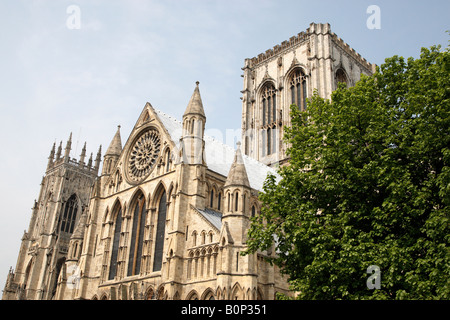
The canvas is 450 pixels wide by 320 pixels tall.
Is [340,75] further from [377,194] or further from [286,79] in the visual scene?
[377,194]

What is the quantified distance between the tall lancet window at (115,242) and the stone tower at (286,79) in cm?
2525

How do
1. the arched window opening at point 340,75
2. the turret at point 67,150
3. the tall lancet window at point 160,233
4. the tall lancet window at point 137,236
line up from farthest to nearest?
the turret at point 67,150 < the arched window opening at point 340,75 < the tall lancet window at point 137,236 < the tall lancet window at point 160,233


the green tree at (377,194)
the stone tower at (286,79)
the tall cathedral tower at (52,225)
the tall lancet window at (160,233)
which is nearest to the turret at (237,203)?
the tall lancet window at (160,233)

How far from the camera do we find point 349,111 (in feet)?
56.4

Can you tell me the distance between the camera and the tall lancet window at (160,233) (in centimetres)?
3034

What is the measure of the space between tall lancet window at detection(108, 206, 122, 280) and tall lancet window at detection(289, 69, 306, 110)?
31.1m

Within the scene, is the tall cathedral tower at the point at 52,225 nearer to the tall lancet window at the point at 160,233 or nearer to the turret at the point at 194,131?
the tall lancet window at the point at 160,233

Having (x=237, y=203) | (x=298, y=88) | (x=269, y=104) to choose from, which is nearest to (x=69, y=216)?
(x=269, y=104)

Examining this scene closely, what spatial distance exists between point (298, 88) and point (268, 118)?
584cm

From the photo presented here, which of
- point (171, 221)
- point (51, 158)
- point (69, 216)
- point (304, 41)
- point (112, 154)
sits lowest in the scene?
point (171, 221)

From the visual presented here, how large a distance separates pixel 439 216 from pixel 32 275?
5848 cm

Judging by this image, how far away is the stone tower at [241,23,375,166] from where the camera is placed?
5788cm

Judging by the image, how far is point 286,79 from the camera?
203 feet

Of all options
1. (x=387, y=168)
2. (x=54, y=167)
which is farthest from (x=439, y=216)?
(x=54, y=167)
